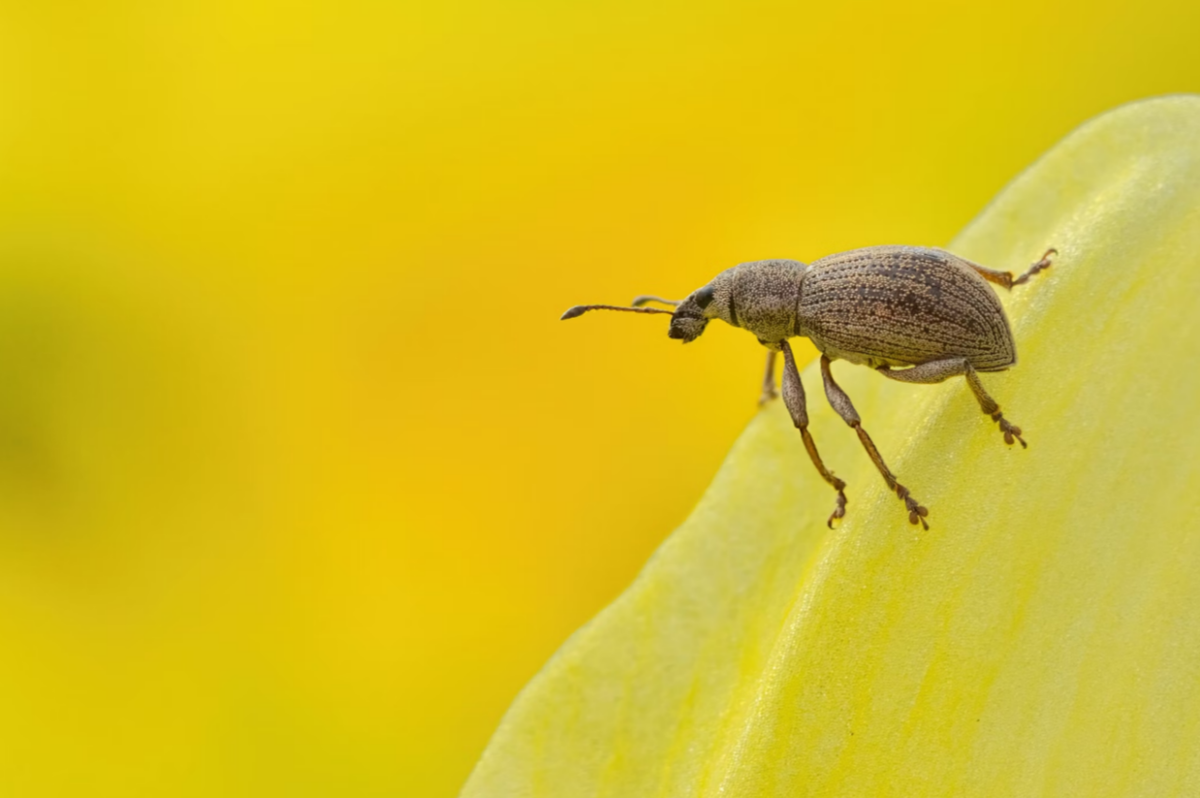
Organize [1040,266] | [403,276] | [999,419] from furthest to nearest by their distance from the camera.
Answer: [403,276], [1040,266], [999,419]

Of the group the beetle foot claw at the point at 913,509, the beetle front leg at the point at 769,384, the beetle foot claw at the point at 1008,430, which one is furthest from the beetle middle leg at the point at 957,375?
the beetle front leg at the point at 769,384

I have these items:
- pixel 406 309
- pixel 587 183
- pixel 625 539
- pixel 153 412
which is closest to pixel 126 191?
pixel 153 412

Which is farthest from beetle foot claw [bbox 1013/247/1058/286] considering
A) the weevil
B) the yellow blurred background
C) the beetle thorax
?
the yellow blurred background

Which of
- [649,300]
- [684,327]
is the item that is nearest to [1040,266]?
[684,327]

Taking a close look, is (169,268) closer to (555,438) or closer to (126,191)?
(126,191)

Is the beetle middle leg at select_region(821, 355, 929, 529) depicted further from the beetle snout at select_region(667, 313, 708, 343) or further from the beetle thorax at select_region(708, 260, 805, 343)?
the beetle snout at select_region(667, 313, 708, 343)

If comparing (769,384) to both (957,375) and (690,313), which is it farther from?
(957,375)

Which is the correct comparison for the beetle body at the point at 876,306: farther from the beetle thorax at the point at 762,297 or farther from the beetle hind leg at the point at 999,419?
the beetle hind leg at the point at 999,419
